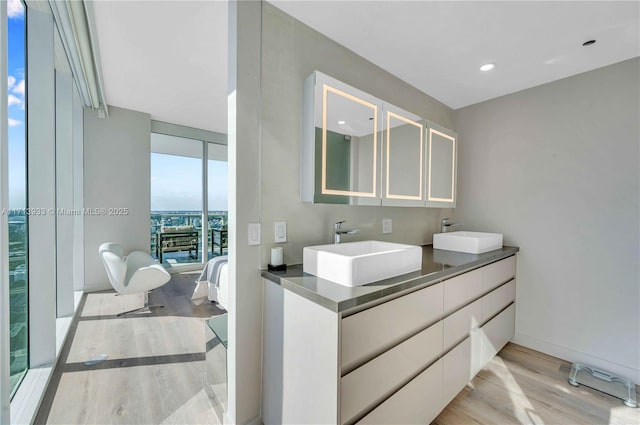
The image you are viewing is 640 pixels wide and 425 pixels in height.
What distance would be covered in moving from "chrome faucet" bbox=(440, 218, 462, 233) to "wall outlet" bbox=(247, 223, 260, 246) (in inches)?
82.8

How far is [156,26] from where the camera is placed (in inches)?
81.5

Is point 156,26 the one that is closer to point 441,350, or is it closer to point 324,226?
point 324,226

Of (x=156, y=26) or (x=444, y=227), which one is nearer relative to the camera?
(x=156, y=26)

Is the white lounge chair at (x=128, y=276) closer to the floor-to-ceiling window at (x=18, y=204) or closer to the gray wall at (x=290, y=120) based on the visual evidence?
the floor-to-ceiling window at (x=18, y=204)

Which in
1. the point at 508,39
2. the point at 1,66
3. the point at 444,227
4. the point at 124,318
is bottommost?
the point at 124,318

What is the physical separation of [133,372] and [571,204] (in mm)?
3862

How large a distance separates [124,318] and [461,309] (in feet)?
11.3

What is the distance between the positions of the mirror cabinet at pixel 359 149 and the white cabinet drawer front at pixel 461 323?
862mm

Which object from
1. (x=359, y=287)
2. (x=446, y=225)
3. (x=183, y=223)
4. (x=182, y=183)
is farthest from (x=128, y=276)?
(x=446, y=225)

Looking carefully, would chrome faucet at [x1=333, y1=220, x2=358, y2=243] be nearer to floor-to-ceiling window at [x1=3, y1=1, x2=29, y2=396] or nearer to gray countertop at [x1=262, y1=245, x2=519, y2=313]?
gray countertop at [x1=262, y1=245, x2=519, y2=313]

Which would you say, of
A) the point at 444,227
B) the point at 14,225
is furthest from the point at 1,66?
the point at 444,227

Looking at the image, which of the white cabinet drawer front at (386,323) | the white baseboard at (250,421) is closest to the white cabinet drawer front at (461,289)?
the white cabinet drawer front at (386,323)

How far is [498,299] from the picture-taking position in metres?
2.30

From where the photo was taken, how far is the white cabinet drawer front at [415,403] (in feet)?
4.21
